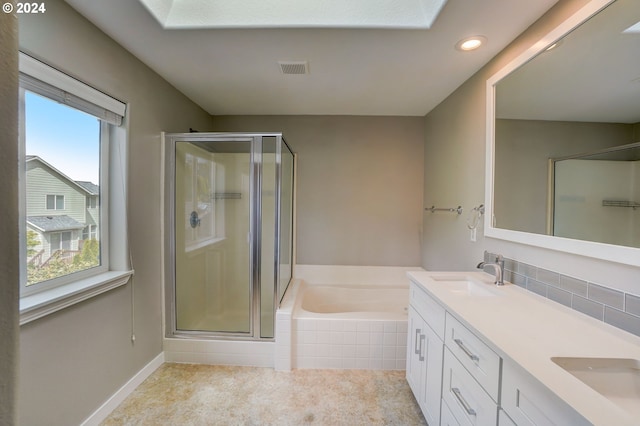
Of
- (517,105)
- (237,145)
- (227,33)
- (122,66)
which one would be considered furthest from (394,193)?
(122,66)

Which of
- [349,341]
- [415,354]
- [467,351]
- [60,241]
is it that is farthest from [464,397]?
[60,241]

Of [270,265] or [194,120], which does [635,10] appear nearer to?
[270,265]

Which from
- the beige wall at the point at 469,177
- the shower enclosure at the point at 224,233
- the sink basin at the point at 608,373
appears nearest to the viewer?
the sink basin at the point at 608,373

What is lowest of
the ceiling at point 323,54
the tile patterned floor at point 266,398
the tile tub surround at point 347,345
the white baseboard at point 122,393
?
the tile patterned floor at point 266,398

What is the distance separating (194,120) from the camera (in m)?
2.68

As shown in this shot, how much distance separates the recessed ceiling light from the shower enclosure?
1.40 metres

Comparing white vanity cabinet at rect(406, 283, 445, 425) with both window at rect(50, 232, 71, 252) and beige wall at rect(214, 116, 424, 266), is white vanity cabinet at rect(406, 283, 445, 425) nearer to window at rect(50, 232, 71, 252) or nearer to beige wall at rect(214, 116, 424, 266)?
beige wall at rect(214, 116, 424, 266)

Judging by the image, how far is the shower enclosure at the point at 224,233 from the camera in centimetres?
224

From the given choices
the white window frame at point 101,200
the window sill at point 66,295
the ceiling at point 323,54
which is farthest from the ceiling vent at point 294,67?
the window sill at point 66,295

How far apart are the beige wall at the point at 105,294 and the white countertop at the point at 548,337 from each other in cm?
195

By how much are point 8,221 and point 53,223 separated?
1.43 m

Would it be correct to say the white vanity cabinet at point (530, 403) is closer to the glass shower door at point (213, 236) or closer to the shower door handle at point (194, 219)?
the glass shower door at point (213, 236)

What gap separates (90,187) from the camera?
1.62 metres

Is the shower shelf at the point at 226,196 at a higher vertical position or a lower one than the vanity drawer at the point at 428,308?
higher
